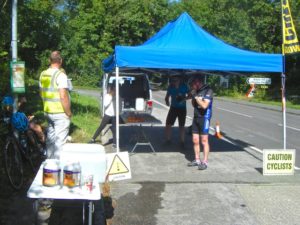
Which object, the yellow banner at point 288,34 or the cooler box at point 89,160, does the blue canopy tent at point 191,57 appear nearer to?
the yellow banner at point 288,34

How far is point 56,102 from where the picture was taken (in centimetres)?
740

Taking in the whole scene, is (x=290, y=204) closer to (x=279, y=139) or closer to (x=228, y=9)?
(x=279, y=139)

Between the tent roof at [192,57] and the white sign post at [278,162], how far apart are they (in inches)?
64.7

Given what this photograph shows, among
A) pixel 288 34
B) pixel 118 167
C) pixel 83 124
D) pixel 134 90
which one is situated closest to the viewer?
pixel 118 167

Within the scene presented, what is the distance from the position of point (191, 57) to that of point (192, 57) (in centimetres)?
2

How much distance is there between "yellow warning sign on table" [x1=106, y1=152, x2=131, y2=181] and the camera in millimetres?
8125

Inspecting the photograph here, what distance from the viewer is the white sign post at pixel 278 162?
29.7 feet

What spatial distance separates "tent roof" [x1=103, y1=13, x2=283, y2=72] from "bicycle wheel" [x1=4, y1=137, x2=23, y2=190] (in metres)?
2.51

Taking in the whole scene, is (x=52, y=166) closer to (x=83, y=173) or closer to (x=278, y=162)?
(x=83, y=173)

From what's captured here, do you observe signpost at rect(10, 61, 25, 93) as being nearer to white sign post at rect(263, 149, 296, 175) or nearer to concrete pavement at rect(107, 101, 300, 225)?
concrete pavement at rect(107, 101, 300, 225)

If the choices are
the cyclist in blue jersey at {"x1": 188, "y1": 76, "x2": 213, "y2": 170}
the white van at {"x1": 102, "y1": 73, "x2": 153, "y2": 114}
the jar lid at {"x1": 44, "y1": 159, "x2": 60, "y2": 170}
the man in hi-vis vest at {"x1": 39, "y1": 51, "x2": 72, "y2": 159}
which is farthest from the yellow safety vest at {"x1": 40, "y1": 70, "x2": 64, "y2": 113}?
the white van at {"x1": 102, "y1": 73, "x2": 153, "y2": 114}

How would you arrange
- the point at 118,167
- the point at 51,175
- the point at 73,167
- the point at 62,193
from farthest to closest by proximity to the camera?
the point at 118,167 → the point at 73,167 → the point at 51,175 → the point at 62,193

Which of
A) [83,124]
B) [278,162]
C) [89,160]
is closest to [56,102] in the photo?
[89,160]

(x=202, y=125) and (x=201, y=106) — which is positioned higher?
(x=201, y=106)
